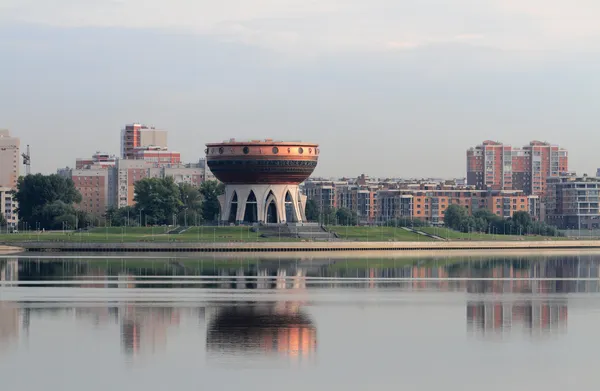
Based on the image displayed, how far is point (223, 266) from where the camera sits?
8325 cm

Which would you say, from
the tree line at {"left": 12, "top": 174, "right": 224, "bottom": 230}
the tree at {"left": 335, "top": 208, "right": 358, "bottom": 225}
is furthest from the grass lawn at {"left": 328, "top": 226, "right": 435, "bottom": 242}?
the tree at {"left": 335, "top": 208, "right": 358, "bottom": 225}

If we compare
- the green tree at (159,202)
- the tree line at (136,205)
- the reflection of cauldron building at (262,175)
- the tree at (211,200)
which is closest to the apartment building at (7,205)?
the tree line at (136,205)

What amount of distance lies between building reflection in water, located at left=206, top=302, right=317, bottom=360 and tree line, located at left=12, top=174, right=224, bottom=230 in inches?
3350

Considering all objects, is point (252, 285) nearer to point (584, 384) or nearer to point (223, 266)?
point (223, 266)

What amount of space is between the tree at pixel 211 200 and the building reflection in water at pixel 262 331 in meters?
91.0

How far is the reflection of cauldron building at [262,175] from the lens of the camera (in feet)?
402

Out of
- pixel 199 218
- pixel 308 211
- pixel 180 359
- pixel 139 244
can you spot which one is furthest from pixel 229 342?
pixel 308 211

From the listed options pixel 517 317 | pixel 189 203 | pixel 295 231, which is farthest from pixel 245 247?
pixel 517 317

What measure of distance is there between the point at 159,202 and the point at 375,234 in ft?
88.5

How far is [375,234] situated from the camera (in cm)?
12338

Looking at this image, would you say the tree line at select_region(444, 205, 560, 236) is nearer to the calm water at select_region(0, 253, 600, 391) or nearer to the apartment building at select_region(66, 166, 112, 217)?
the apartment building at select_region(66, 166, 112, 217)

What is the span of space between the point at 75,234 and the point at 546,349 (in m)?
81.8

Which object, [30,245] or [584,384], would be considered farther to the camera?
[30,245]

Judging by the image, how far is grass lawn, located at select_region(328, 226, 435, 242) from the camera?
120 metres
